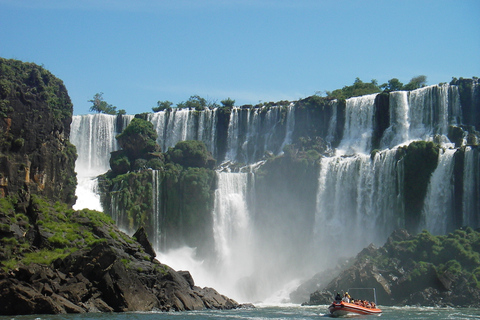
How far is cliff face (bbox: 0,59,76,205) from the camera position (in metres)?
48.4

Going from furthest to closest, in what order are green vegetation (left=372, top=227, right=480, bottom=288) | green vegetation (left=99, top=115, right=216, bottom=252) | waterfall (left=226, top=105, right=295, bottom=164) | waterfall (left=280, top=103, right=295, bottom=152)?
waterfall (left=226, top=105, right=295, bottom=164) < waterfall (left=280, top=103, right=295, bottom=152) < green vegetation (left=99, top=115, right=216, bottom=252) < green vegetation (left=372, top=227, right=480, bottom=288)

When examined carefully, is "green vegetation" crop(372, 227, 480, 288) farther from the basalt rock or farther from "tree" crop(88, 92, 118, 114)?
"tree" crop(88, 92, 118, 114)

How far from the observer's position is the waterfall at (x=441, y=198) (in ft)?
193

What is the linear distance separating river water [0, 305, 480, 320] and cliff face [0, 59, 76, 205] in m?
14.2

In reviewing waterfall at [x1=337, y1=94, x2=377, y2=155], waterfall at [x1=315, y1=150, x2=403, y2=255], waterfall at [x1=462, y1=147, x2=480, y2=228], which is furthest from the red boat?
waterfall at [x1=337, y1=94, x2=377, y2=155]

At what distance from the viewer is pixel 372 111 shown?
2918 inches

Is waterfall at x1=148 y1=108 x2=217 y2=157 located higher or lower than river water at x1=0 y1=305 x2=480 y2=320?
higher

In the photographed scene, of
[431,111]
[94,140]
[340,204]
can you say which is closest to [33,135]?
[340,204]

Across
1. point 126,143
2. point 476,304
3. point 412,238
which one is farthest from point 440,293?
point 126,143

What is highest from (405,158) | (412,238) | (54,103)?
(54,103)

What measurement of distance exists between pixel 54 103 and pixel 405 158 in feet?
103

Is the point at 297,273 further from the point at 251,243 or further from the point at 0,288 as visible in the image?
the point at 0,288

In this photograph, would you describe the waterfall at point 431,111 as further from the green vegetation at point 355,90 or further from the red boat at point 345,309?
the red boat at point 345,309

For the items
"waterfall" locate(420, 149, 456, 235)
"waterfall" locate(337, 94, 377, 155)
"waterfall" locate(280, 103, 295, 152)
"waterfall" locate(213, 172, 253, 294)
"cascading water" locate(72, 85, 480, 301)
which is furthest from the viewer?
"waterfall" locate(280, 103, 295, 152)
